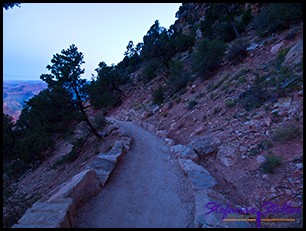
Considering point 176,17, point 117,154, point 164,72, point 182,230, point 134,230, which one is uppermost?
point 176,17

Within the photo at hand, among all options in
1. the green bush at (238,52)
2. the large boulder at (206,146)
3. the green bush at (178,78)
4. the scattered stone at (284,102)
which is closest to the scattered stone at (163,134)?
the large boulder at (206,146)

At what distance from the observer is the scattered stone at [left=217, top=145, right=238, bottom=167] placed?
5.32m

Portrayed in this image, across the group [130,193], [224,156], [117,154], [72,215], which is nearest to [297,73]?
[224,156]

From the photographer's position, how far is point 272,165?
4.11 metres

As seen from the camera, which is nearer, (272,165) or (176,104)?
(272,165)

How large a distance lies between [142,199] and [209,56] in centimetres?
1296

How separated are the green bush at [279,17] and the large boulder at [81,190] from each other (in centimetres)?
1493

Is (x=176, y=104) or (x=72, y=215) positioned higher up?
(x=72, y=215)

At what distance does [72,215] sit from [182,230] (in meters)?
2.60

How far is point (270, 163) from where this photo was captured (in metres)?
4.17

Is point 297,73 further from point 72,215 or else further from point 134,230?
point 72,215

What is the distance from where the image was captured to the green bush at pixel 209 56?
14109 millimetres

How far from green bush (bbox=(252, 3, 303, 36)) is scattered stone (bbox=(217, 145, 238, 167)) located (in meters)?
11.2

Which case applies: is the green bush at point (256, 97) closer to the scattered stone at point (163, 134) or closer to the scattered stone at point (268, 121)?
the scattered stone at point (268, 121)
